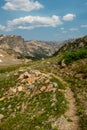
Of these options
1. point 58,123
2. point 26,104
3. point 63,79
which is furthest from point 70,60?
point 58,123

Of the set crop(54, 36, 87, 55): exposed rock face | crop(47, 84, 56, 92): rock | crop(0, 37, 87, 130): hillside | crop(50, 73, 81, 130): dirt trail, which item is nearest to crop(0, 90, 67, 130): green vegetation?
crop(0, 37, 87, 130): hillside

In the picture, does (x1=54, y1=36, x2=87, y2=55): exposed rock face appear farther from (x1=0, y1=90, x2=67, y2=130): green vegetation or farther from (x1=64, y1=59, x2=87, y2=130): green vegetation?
(x1=0, y1=90, x2=67, y2=130): green vegetation

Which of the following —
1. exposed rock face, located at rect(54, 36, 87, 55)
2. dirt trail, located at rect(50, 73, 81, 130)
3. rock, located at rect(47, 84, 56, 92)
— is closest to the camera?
dirt trail, located at rect(50, 73, 81, 130)

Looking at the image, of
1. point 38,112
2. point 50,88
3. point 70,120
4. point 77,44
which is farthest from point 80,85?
point 77,44

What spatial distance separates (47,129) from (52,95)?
7.84 metres

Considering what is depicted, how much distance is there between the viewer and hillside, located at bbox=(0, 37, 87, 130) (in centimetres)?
2941

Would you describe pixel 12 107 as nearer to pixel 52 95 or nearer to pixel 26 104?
pixel 26 104

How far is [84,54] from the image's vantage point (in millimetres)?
47719

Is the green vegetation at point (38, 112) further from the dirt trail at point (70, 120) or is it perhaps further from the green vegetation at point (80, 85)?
the green vegetation at point (80, 85)

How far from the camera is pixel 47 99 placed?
34.6 m

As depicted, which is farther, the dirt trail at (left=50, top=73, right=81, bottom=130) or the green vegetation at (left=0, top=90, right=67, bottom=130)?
the green vegetation at (left=0, top=90, right=67, bottom=130)

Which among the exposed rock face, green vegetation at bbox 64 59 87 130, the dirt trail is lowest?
the dirt trail

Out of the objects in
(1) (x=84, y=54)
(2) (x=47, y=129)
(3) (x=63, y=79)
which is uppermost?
(1) (x=84, y=54)

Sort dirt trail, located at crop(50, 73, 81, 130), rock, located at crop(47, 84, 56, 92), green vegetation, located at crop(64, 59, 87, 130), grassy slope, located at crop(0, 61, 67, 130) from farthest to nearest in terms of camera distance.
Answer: rock, located at crop(47, 84, 56, 92), green vegetation, located at crop(64, 59, 87, 130), grassy slope, located at crop(0, 61, 67, 130), dirt trail, located at crop(50, 73, 81, 130)
